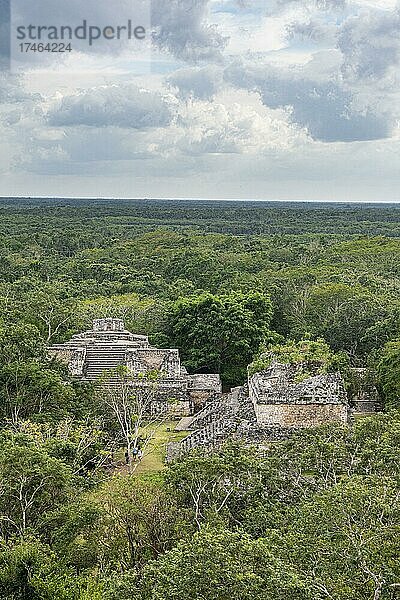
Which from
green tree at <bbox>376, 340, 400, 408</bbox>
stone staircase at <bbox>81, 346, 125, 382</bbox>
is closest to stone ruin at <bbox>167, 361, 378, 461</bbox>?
green tree at <bbox>376, 340, 400, 408</bbox>

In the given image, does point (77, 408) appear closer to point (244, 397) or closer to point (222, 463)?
point (244, 397)

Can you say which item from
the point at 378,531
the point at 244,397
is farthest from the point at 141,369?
the point at 378,531

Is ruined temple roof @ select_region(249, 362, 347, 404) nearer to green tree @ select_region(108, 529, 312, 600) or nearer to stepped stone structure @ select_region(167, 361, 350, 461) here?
stepped stone structure @ select_region(167, 361, 350, 461)

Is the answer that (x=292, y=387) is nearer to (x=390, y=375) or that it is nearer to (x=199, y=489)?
(x=390, y=375)

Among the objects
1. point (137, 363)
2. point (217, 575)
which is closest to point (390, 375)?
point (137, 363)

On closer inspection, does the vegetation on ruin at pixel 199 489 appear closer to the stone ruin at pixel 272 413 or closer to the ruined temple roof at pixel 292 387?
the ruined temple roof at pixel 292 387

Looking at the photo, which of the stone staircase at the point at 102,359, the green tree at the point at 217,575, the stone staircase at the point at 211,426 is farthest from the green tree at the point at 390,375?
the green tree at the point at 217,575

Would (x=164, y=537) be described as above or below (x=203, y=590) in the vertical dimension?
below

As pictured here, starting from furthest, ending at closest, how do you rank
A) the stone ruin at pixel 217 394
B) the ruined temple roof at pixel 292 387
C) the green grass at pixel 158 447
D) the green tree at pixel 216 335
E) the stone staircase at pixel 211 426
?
1. the green tree at pixel 216 335
2. the green grass at pixel 158 447
3. the ruined temple roof at pixel 292 387
4. the stone ruin at pixel 217 394
5. the stone staircase at pixel 211 426
